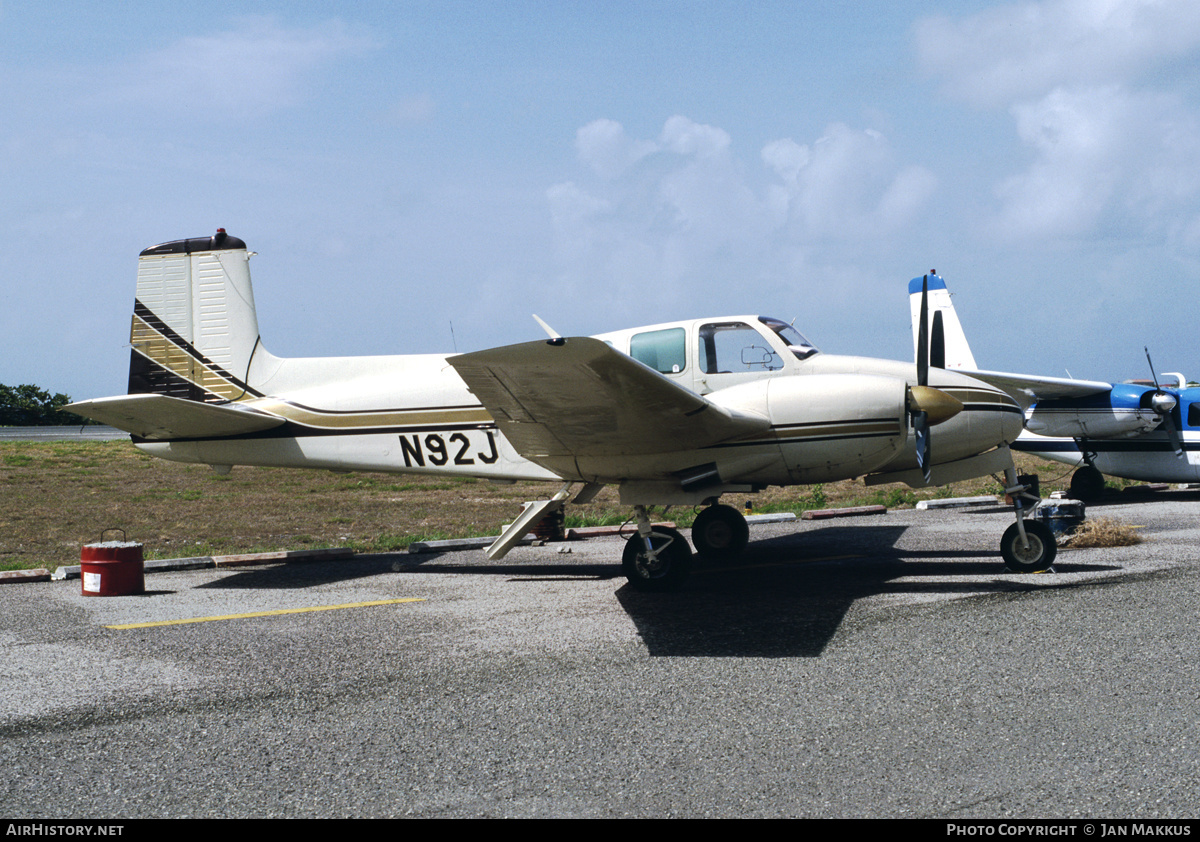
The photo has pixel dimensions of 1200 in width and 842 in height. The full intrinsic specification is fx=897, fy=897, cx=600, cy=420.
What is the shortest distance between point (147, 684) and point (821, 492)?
16.4 metres

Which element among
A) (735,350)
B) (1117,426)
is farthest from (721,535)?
(1117,426)

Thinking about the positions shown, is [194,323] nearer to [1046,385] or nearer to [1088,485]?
[1046,385]

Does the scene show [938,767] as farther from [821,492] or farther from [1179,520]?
[821,492]

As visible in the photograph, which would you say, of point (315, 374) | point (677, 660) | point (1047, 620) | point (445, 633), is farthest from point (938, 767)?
point (315, 374)

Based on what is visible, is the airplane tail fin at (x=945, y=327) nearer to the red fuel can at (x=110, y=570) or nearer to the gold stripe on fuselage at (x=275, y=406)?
the gold stripe on fuselage at (x=275, y=406)

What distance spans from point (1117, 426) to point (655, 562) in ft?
43.9

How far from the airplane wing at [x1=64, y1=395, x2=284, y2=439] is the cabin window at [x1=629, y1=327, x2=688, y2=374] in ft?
14.5

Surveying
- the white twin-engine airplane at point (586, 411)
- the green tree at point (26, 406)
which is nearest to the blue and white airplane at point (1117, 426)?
the white twin-engine airplane at point (586, 411)

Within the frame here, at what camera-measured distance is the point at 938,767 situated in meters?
4.08

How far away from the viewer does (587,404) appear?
300 inches

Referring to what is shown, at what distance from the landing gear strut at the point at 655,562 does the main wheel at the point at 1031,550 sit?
3278 millimetres

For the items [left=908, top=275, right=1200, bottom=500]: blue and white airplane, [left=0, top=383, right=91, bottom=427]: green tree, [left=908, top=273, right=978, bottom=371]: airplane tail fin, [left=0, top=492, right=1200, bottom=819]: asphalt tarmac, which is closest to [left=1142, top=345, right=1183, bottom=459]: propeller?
[left=908, top=275, right=1200, bottom=500]: blue and white airplane

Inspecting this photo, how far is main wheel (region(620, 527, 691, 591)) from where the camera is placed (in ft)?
28.8

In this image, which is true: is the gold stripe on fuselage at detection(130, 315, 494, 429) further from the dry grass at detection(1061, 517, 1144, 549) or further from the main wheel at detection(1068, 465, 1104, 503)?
the main wheel at detection(1068, 465, 1104, 503)
